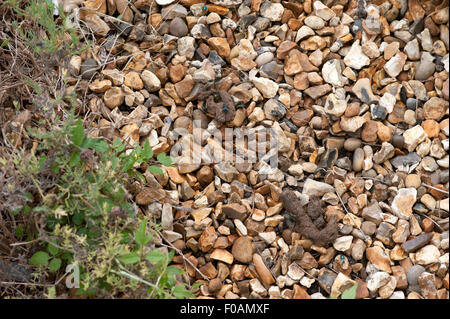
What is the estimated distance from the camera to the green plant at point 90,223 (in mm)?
1355

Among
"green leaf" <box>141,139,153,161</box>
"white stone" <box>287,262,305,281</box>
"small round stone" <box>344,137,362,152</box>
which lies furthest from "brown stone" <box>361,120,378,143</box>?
"green leaf" <box>141,139,153,161</box>

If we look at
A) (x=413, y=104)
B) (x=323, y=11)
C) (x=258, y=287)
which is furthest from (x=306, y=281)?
(x=323, y=11)

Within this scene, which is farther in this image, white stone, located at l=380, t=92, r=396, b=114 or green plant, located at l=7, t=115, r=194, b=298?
white stone, located at l=380, t=92, r=396, b=114

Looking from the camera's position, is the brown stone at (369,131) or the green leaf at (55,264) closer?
the green leaf at (55,264)

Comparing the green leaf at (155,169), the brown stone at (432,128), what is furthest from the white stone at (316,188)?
the green leaf at (155,169)

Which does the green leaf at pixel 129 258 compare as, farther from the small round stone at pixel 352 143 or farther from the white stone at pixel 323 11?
the white stone at pixel 323 11

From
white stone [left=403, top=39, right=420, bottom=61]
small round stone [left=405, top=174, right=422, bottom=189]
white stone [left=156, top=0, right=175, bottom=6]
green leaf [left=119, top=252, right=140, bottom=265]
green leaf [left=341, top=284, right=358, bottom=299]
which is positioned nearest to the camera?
green leaf [left=119, top=252, right=140, bottom=265]

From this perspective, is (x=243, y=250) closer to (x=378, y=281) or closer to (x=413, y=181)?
(x=378, y=281)

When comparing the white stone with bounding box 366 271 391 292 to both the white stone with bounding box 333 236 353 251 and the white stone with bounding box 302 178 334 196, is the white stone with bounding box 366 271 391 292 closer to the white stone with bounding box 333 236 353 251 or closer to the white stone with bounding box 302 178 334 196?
the white stone with bounding box 333 236 353 251

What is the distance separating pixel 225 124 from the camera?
179 centimetres

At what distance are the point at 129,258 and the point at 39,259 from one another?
0.88 ft

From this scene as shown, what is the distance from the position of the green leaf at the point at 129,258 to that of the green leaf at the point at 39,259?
23cm

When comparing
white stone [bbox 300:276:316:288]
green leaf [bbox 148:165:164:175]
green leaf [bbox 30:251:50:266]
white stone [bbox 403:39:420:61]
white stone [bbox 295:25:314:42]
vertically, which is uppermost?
white stone [bbox 295:25:314:42]

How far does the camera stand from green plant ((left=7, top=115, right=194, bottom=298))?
1355mm
